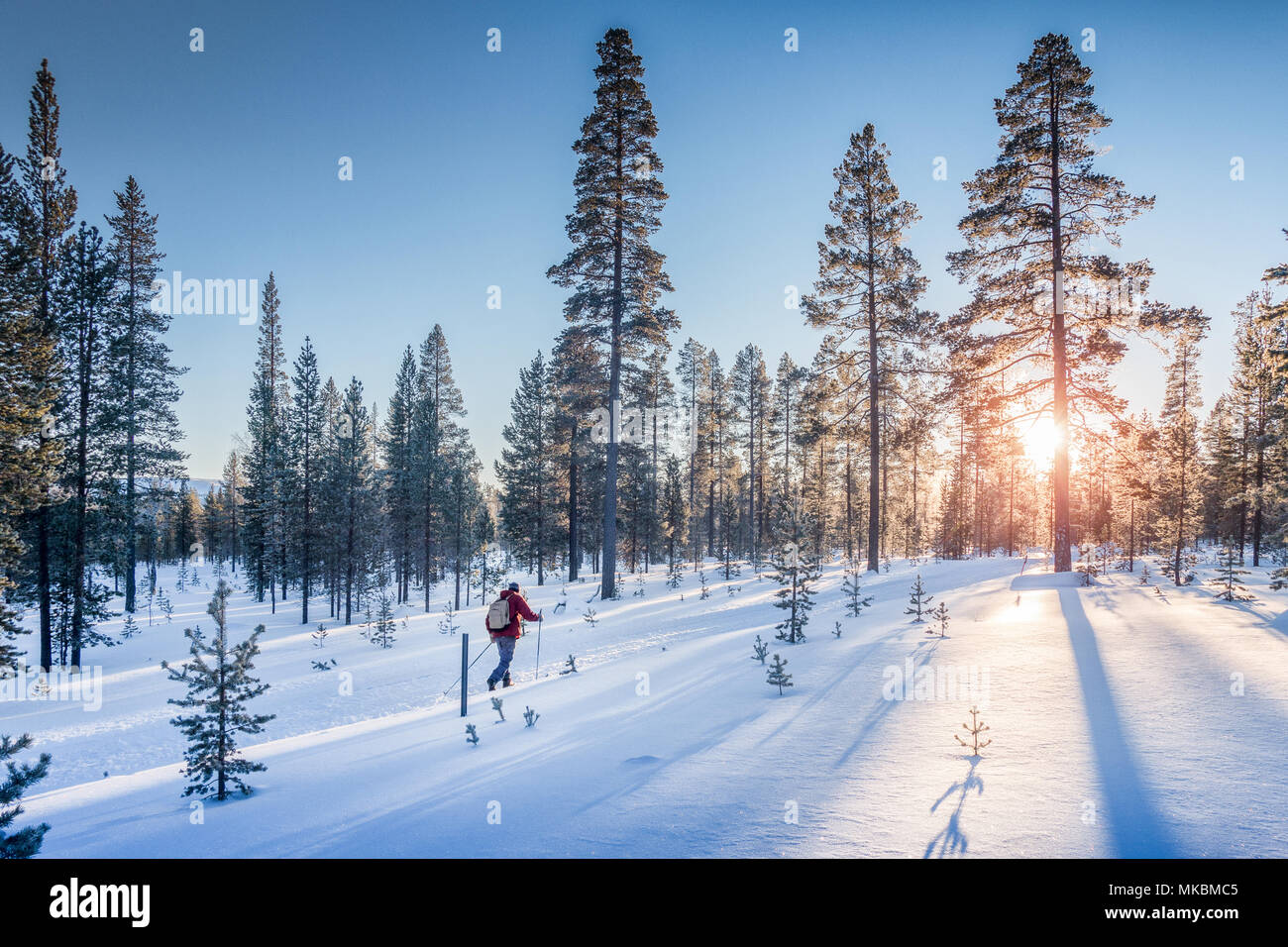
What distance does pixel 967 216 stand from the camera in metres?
15.5

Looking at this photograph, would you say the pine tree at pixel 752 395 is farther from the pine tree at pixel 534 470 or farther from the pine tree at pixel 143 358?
the pine tree at pixel 143 358

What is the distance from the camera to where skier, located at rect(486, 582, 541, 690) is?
1084 cm

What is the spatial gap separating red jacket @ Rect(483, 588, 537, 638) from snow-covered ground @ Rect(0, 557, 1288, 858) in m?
1.49

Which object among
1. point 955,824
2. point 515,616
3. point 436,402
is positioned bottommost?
point 515,616

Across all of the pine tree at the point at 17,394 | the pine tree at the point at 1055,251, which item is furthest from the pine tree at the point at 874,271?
the pine tree at the point at 17,394

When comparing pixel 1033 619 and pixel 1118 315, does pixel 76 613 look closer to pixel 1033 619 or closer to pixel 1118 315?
pixel 1033 619

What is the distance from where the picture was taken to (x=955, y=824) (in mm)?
3414

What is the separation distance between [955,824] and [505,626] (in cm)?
903

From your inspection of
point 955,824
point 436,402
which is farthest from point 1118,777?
point 436,402

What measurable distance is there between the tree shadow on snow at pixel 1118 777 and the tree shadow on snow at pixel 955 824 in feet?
2.58

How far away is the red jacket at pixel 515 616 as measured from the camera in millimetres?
10953

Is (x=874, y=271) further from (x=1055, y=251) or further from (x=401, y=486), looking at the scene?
(x=401, y=486)
